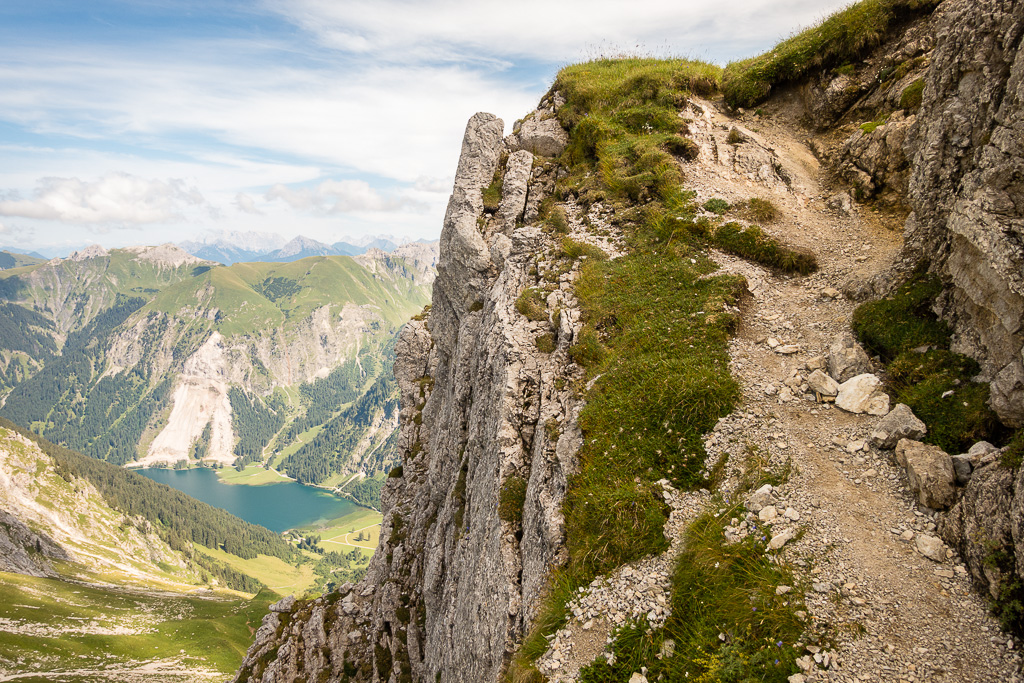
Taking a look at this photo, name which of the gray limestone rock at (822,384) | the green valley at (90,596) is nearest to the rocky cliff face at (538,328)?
the gray limestone rock at (822,384)

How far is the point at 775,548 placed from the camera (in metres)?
9.81

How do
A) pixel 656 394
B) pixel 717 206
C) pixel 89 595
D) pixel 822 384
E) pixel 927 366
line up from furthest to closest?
pixel 89 595 → pixel 717 206 → pixel 656 394 → pixel 822 384 → pixel 927 366

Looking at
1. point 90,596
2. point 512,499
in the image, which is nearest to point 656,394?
point 512,499

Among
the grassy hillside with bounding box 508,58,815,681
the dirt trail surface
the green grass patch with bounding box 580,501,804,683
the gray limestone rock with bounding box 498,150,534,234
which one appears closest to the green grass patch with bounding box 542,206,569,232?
the grassy hillside with bounding box 508,58,815,681

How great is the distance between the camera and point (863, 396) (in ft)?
39.4

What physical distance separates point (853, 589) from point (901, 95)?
20884 mm

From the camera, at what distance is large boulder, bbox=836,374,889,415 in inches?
459

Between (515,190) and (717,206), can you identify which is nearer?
(717,206)

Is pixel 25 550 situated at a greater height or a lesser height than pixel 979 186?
lesser

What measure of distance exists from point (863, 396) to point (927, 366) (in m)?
1.66

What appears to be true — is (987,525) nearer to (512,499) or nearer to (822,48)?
(512,499)

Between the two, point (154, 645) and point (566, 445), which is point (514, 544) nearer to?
point (566, 445)

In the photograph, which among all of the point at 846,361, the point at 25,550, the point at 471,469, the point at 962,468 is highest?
the point at 846,361

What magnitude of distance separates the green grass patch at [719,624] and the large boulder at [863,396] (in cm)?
445
